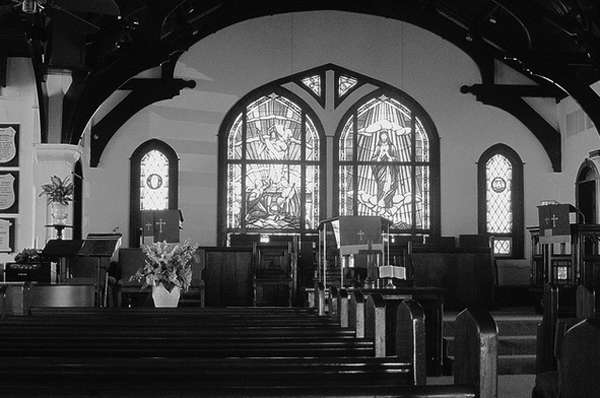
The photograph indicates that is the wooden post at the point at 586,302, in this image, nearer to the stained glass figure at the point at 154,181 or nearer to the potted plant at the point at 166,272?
the potted plant at the point at 166,272

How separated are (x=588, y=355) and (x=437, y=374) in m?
6.35

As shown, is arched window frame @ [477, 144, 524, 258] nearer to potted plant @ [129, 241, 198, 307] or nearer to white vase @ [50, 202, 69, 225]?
white vase @ [50, 202, 69, 225]

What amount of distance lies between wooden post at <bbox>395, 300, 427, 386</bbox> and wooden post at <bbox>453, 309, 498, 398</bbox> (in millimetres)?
490

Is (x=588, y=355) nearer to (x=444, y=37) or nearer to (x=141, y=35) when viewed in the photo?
(x=141, y=35)

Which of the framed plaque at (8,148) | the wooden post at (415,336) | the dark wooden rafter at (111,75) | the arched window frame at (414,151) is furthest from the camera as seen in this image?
the arched window frame at (414,151)

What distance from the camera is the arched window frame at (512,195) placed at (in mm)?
14102

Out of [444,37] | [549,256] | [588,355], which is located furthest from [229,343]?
[444,37]

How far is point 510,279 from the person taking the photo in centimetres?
1392

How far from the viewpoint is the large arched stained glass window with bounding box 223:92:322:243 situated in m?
14.0

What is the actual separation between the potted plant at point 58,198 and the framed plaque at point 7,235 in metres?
1.34

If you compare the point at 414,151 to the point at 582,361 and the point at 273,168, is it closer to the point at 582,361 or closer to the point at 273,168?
the point at 273,168

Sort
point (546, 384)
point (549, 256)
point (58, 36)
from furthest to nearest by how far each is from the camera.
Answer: point (549, 256), point (58, 36), point (546, 384)

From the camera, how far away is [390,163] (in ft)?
47.0

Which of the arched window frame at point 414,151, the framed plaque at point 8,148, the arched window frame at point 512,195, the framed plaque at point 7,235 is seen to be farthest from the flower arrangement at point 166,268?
the arched window frame at point 512,195
